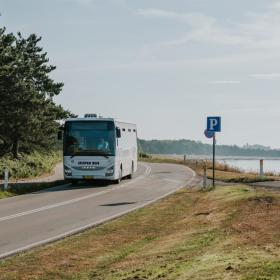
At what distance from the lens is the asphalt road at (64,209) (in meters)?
13.2

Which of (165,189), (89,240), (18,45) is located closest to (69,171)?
(165,189)

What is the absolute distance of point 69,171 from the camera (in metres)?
27.4

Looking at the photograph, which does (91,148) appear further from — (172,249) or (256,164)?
(172,249)

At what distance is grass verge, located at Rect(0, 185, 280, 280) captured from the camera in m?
8.02

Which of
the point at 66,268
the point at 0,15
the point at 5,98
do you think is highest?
the point at 0,15

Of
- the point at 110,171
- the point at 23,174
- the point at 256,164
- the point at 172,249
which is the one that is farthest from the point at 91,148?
the point at 172,249

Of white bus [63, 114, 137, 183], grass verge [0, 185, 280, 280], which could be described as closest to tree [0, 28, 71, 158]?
white bus [63, 114, 137, 183]

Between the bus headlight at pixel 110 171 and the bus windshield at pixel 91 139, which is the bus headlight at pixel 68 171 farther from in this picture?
the bus headlight at pixel 110 171

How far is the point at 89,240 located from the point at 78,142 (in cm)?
1503

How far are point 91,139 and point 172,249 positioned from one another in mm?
17432

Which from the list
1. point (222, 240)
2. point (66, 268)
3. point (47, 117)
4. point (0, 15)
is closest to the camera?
point (66, 268)

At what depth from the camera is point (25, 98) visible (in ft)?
136

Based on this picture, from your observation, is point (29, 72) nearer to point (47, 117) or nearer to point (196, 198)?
point (47, 117)

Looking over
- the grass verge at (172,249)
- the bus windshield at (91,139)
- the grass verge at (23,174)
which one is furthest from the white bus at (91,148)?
the grass verge at (172,249)
